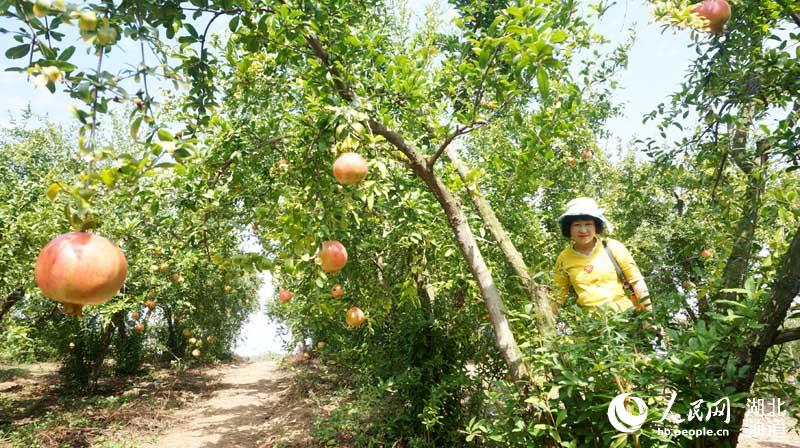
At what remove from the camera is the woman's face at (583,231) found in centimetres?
267

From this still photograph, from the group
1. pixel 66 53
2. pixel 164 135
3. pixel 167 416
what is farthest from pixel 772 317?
pixel 167 416

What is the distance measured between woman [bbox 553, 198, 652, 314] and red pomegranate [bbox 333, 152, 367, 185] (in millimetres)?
1212

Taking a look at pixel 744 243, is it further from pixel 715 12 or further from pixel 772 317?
pixel 715 12

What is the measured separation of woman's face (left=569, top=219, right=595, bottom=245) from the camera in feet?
8.75

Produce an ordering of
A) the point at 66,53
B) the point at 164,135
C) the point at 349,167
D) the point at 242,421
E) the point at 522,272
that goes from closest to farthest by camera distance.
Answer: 1. the point at 164,135
2. the point at 66,53
3. the point at 349,167
4. the point at 522,272
5. the point at 242,421

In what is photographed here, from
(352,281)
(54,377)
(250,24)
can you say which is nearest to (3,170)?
(54,377)

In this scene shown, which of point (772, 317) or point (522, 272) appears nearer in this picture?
point (772, 317)

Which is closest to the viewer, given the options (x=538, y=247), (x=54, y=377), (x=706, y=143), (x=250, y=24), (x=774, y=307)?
(x=774, y=307)

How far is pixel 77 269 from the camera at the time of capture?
124 cm

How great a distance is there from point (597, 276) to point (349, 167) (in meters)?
1.49

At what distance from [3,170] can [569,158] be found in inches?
348

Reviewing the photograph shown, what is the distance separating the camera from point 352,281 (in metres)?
4.11

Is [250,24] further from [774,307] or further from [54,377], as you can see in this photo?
[54,377]

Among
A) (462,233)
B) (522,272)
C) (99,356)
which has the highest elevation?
(462,233)
